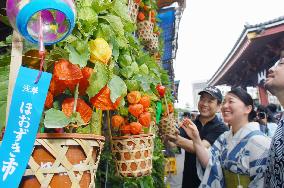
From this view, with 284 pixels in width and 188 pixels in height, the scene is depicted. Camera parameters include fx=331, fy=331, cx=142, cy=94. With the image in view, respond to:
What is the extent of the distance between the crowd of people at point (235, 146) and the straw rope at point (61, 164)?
1324 millimetres

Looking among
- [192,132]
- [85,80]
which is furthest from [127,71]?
[192,132]

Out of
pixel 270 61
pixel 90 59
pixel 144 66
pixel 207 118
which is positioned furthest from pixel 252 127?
pixel 270 61

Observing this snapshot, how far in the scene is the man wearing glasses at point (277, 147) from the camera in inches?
72.6

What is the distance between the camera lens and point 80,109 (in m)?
0.97

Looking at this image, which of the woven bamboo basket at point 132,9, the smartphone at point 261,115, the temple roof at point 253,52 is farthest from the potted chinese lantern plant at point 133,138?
the temple roof at point 253,52

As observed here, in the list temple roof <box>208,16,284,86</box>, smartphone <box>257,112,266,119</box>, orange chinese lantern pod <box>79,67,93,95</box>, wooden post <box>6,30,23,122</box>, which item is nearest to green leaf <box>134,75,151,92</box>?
orange chinese lantern pod <box>79,67,93,95</box>

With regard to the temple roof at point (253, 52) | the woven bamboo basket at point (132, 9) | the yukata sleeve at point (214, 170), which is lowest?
the yukata sleeve at point (214, 170)

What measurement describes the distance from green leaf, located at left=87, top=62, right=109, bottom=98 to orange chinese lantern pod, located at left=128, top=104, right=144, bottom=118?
0.55 metres

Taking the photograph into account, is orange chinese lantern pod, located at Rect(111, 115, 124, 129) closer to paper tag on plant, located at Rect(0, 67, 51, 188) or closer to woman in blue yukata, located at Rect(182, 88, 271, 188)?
paper tag on plant, located at Rect(0, 67, 51, 188)

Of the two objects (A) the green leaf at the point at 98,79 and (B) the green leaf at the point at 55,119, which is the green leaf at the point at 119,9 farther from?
(B) the green leaf at the point at 55,119

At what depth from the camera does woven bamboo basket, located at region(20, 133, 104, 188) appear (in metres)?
0.80

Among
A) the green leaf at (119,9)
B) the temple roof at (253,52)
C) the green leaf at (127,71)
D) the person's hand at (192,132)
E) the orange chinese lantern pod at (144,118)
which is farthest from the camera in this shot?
the temple roof at (253,52)

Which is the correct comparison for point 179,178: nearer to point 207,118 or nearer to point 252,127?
point 207,118

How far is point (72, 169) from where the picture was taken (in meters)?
0.84
